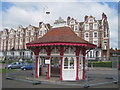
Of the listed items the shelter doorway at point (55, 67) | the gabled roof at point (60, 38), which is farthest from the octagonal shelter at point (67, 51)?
the shelter doorway at point (55, 67)

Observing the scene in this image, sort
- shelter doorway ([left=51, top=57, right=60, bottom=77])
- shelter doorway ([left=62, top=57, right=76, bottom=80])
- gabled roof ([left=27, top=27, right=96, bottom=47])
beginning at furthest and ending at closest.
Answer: shelter doorway ([left=51, top=57, right=60, bottom=77]), shelter doorway ([left=62, top=57, right=76, bottom=80]), gabled roof ([left=27, top=27, right=96, bottom=47])

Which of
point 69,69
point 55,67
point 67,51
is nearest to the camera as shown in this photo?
point 69,69

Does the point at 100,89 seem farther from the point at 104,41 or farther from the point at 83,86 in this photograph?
the point at 104,41

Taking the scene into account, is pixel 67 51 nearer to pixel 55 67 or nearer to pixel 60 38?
pixel 60 38

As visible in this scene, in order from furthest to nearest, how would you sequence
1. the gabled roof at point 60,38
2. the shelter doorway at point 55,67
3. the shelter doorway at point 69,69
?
the shelter doorway at point 55,67 → the shelter doorway at point 69,69 → the gabled roof at point 60,38

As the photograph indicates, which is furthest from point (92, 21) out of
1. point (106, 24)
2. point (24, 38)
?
point (24, 38)

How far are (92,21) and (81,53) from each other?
115 feet

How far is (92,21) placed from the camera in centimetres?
4956

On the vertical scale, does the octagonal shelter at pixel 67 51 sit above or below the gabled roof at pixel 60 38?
below

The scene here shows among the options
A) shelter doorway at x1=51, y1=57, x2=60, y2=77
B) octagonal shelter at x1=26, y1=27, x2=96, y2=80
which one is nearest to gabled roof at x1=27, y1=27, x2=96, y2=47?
octagonal shelter at x1=26, y1=27, x2=96, y2=80

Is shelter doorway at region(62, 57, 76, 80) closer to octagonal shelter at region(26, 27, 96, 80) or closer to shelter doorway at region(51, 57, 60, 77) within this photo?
octagonal shelter at region(26, 27, 96, 80)

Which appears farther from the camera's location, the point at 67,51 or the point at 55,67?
the point at 55,67

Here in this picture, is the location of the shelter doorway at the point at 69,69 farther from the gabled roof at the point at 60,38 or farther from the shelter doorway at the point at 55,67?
the shelter doorway at the point at 55,67

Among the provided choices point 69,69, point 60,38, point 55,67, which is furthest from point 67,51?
point 55,67
